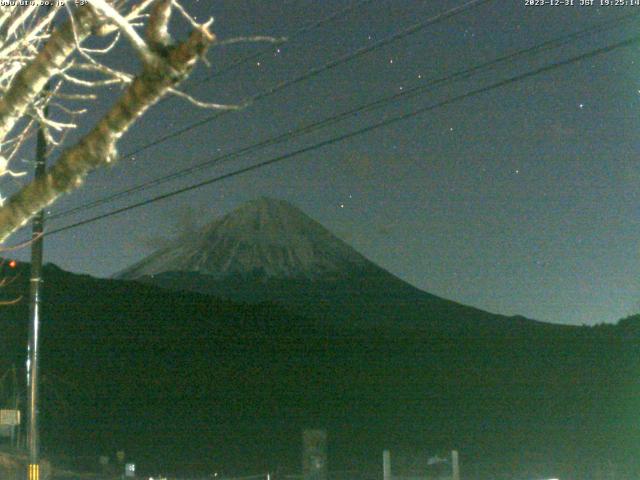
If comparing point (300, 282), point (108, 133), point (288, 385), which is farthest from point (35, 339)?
point (300, 282)

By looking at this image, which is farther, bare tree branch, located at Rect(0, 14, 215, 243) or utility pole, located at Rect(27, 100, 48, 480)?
utility pole, located at Rect(27, 100, 48, 480)

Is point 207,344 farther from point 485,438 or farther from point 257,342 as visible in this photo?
point 485,438

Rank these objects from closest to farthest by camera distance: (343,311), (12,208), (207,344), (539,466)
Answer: (12,208) → (539,466) → (207,344) → (343,311)

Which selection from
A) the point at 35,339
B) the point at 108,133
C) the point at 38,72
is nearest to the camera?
the point at 108,133

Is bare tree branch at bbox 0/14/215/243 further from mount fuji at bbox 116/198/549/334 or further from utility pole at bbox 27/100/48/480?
mount fuji at bbox 116/198/549/334

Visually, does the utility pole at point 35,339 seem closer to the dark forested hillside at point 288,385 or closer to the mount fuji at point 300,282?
the dark forested hillside at point 288,385

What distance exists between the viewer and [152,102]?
443 centimetres

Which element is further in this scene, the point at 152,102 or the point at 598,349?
the point at 598,349

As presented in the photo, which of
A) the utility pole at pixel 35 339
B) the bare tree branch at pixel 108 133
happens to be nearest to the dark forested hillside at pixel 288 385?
the utility pole at pixel 35 339

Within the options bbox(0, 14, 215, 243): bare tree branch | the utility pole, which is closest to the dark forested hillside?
the utility pole

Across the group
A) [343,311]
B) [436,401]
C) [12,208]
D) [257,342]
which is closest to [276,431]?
[436,401]

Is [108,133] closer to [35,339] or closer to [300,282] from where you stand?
[35,339]

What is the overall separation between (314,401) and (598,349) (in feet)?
69.4

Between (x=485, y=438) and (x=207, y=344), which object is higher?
(x=207, y=344)
